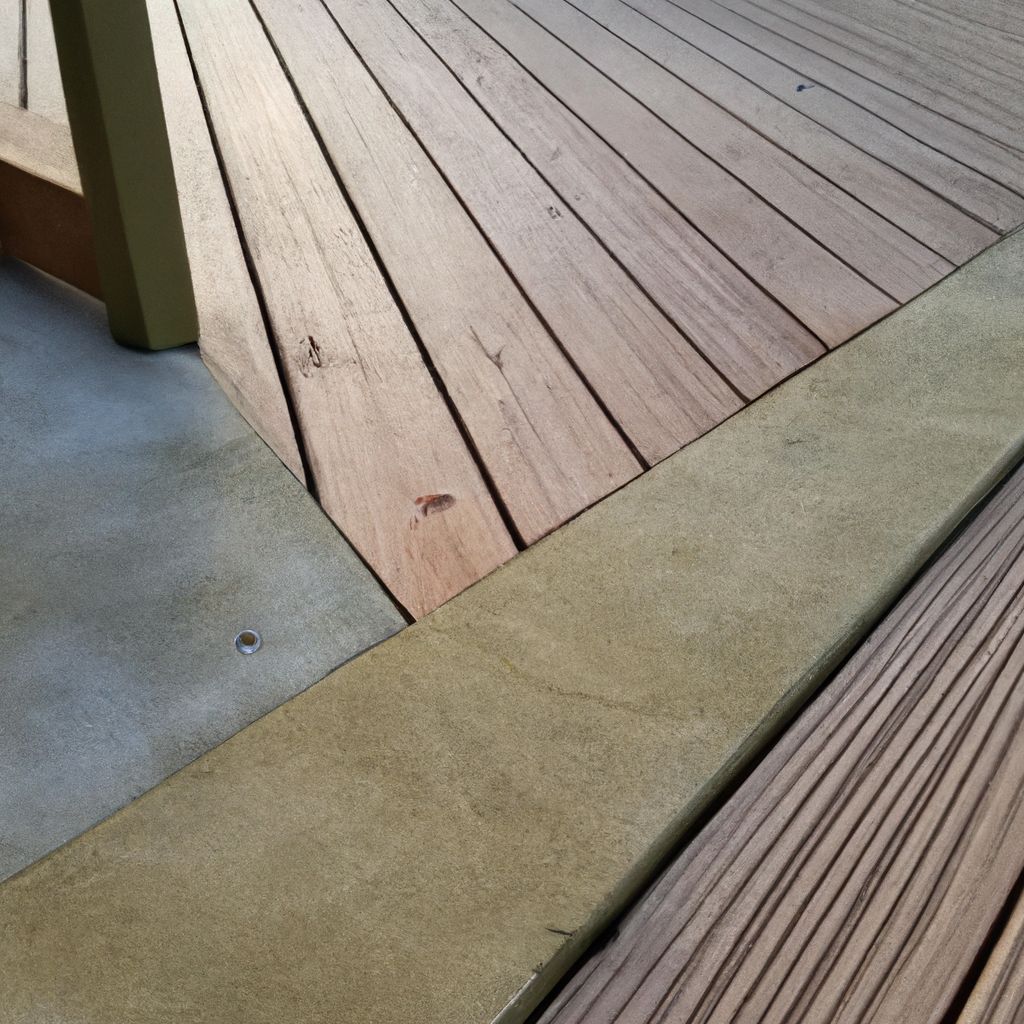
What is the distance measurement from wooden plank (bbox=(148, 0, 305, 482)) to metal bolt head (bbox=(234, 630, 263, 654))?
0.20 meters

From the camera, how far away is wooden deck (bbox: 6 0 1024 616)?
1015 millimetres

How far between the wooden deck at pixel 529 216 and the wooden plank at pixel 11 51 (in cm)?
2

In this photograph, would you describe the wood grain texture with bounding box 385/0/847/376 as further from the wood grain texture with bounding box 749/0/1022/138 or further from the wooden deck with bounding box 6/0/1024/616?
the wood grain texture with bounding box 749/0/1022/138

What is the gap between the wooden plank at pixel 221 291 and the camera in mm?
1033

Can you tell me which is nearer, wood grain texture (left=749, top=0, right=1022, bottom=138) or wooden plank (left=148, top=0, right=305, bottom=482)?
wooden plank (left=148, top=0, right=305, bottom=482)

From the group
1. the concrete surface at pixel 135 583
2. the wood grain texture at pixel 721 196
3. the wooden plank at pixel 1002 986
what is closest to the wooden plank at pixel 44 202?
the concrete surface at pixel 135 583

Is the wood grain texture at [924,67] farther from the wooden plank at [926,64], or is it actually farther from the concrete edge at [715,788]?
the concrete edge at [715,788]

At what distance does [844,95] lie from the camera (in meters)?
1.94

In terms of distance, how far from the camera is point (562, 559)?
88 cm

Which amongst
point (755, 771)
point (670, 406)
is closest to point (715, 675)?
point (755, 771)

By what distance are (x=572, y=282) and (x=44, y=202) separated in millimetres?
608

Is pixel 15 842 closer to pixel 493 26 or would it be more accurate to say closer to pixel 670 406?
pixel 670 406

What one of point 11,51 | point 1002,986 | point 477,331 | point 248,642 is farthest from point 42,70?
point 1002,986

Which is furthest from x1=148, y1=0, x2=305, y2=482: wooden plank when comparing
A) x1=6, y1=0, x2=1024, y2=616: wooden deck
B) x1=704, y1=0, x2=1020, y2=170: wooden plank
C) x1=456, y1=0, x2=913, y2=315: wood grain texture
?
x1=704, y1=0, x2=1020, y2=170: wooden plank
